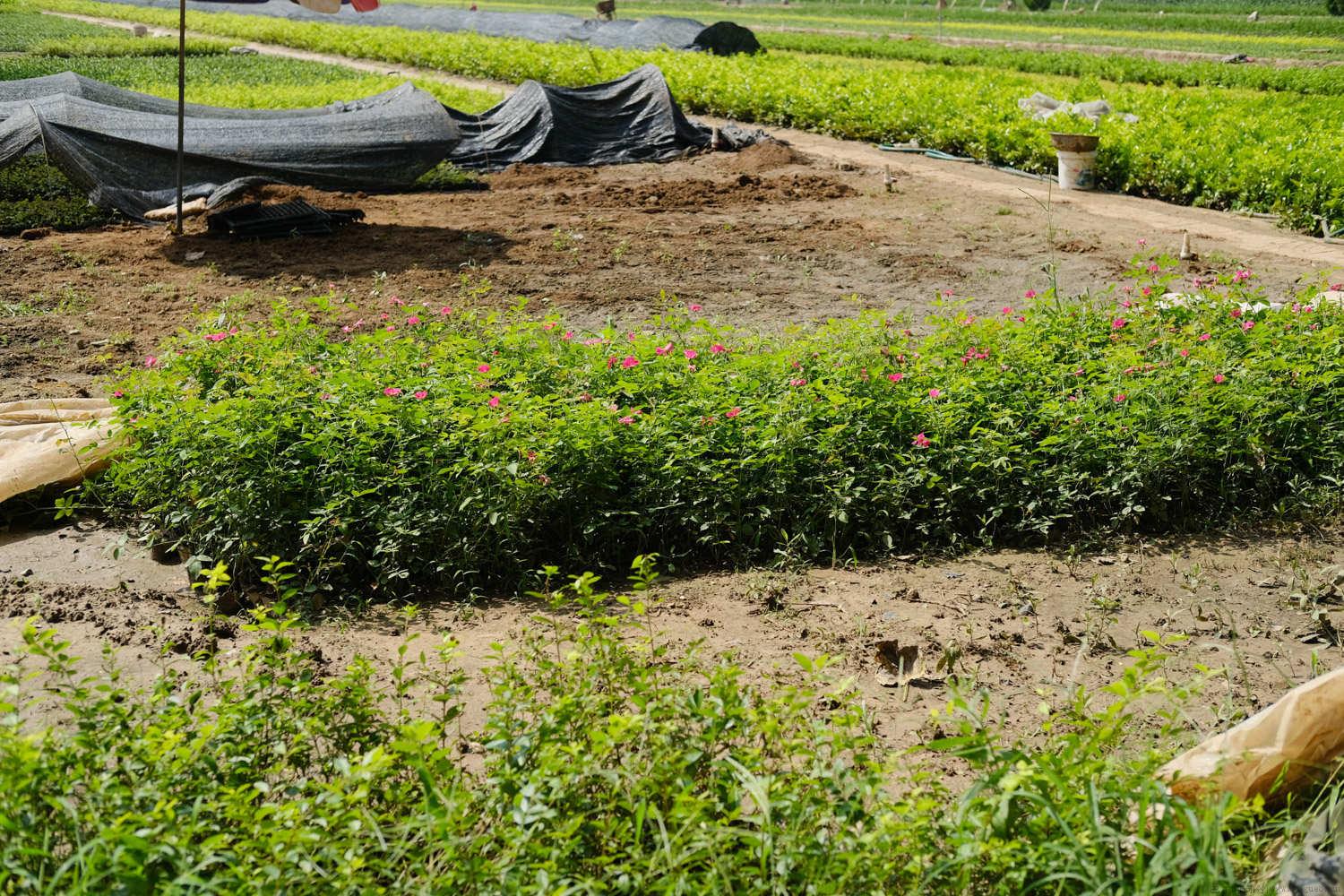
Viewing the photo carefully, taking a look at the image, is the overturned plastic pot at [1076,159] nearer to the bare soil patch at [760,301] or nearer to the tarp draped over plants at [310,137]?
the bare soil patch at [760,301]

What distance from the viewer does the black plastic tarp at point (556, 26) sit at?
25312 mm

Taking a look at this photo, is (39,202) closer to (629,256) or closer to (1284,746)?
(629,256)

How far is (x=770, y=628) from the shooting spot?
14.2ft

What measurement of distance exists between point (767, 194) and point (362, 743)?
34.0ft

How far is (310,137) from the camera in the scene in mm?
12352

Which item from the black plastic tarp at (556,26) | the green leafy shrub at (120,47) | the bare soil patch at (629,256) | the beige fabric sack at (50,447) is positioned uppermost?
the black plastic tarp at (556,26)

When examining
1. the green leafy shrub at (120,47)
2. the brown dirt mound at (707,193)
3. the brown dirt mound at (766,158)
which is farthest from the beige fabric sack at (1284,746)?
the green leafy shrub at (120,47)

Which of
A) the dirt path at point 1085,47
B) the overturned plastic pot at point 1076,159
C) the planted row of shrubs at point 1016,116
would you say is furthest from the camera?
the dirt path at point 1085,47

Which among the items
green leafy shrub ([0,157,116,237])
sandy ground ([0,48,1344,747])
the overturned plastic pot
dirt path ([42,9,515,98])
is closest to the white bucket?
the overturned plastic pot

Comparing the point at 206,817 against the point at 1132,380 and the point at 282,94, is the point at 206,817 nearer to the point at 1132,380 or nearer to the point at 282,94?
the point at 1132,380

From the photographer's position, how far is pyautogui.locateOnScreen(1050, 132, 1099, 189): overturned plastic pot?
41.9ft

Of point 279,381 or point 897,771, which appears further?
point 279,381

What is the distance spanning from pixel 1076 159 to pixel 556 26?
21005 mm

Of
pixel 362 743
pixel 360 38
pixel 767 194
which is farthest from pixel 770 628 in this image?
pixel 360 38
